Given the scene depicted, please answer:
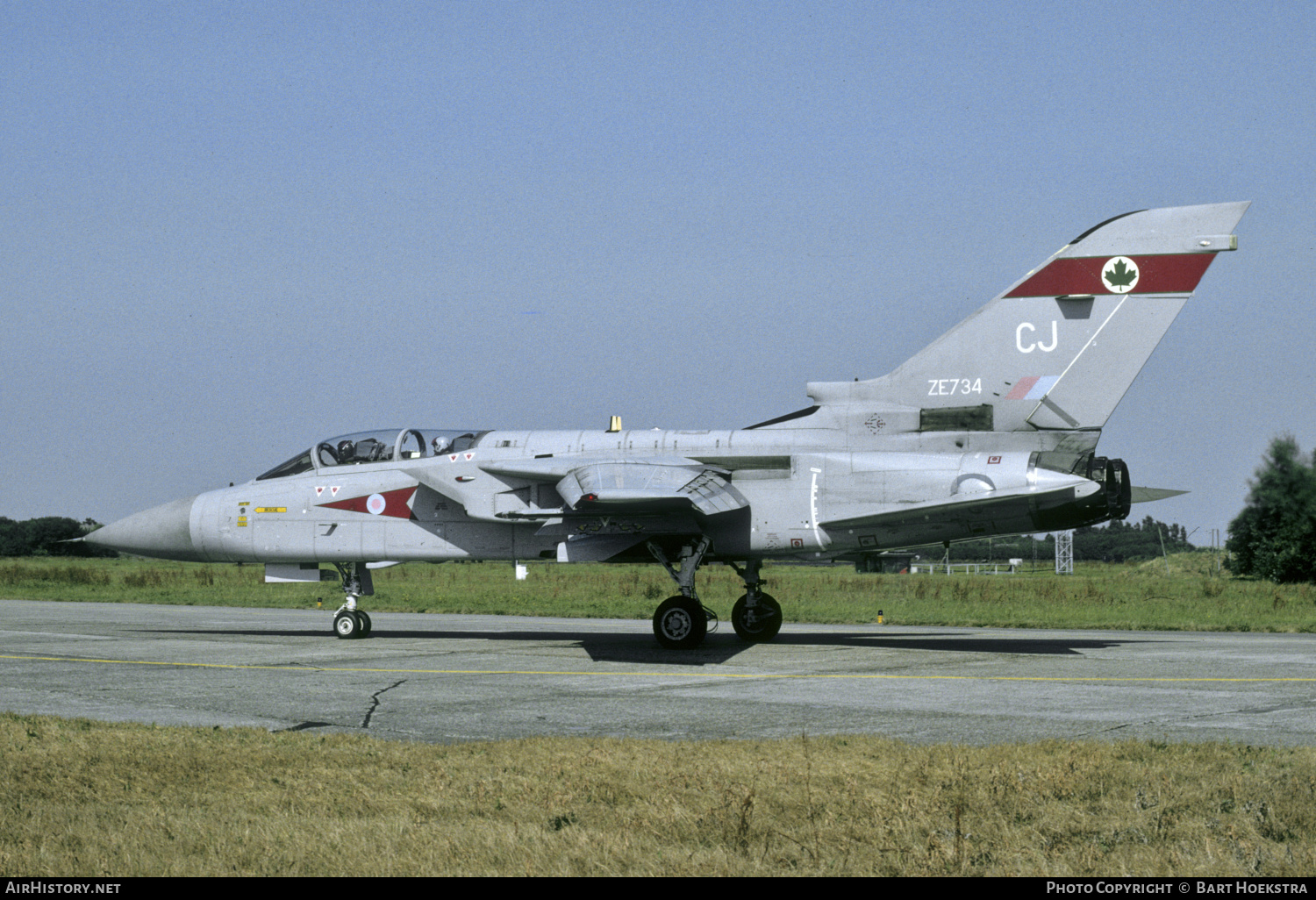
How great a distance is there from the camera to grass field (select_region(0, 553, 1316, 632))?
78.7 feet

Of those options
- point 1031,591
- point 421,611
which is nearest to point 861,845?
point 421,611

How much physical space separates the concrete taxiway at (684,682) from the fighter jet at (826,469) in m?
1.54

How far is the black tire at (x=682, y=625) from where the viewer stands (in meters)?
16.7

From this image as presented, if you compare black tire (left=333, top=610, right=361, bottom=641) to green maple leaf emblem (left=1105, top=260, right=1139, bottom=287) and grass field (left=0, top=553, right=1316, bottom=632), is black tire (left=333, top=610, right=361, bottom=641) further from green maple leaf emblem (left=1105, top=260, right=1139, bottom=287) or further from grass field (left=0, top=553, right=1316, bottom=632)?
green maple leaf emblem (left=1105, top=260, right=1139, bottom=287)

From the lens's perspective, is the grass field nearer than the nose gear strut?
No

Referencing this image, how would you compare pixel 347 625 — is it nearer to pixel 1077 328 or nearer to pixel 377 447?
pixel 377 447

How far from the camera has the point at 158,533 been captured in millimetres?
19328

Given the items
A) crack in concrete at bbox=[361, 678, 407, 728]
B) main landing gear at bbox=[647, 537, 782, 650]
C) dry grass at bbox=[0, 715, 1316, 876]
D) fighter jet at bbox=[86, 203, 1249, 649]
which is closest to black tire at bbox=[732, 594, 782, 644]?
fighter jet at bbox=[86, 203, 1249, 649]

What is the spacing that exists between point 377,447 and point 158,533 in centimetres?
407

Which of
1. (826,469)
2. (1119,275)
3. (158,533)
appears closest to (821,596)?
(826,469)

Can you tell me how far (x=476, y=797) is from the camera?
21.3 ft

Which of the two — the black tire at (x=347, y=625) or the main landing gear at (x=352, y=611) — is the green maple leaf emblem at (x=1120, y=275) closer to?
the main landing gear at (x=352, y=611)

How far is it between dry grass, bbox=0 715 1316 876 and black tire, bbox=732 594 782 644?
980cm
